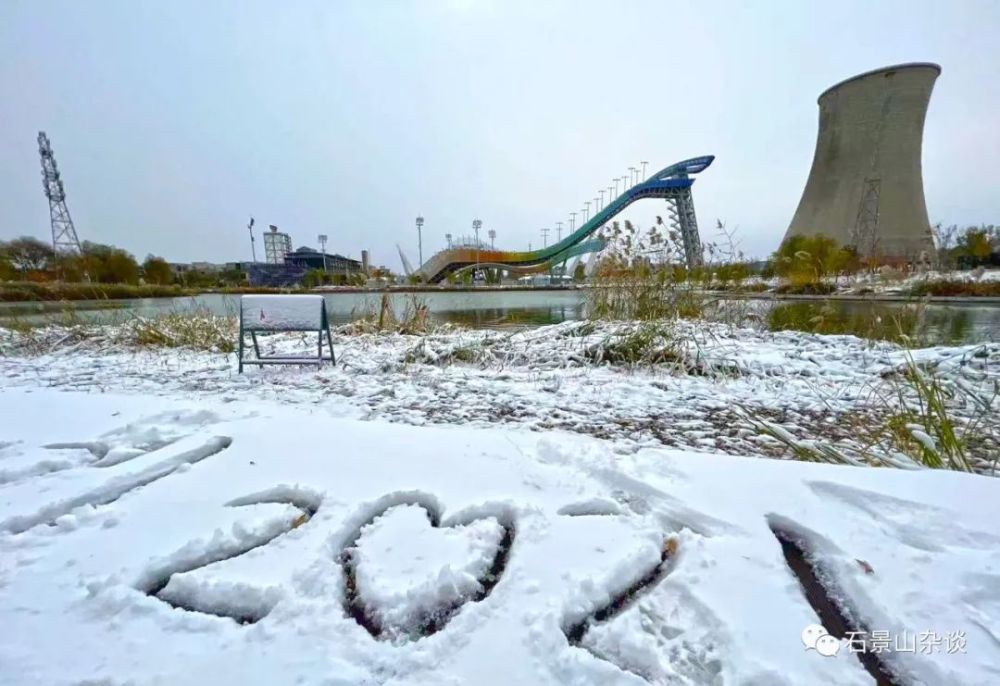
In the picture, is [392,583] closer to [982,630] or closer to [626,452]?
[626,452]

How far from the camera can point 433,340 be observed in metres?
4.77

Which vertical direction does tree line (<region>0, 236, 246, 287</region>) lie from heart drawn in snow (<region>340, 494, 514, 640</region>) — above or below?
above

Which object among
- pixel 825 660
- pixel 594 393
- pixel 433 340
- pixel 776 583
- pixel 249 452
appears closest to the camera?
pixel 825 660

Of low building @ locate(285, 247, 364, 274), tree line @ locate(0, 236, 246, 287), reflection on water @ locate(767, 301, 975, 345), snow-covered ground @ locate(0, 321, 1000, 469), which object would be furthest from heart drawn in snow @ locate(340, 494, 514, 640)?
low building @ locate(285, 247, 364, 274)

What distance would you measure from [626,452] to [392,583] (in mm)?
1150

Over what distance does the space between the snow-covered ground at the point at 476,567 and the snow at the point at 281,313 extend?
1863mm

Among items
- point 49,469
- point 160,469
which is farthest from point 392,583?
point 49,469

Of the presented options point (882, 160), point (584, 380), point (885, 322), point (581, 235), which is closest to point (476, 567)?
point (584, 380)

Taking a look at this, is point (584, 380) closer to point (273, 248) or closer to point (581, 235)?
point (581, 235)

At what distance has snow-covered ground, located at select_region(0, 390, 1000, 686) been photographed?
0.78m

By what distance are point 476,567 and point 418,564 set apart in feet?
0.53

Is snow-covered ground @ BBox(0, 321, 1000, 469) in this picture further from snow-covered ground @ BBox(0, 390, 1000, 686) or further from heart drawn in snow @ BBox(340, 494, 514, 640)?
heart drawn in snow @ BBox(340, 494, 514, 640)

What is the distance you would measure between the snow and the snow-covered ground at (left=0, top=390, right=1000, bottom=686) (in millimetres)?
1863

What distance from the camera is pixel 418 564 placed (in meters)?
1.07
